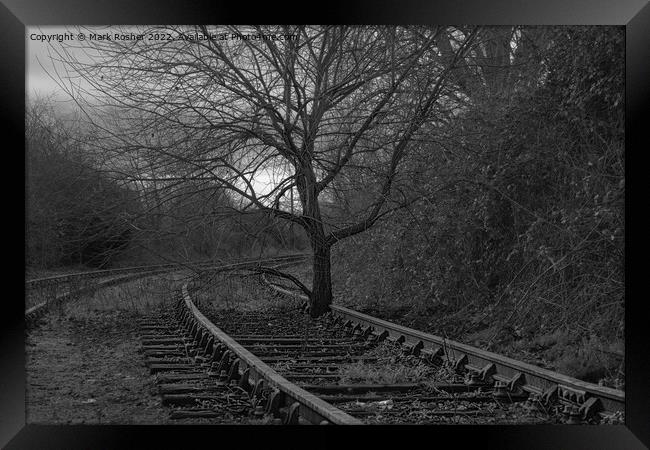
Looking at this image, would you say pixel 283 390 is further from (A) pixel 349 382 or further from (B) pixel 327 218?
(B) pixel 327 218

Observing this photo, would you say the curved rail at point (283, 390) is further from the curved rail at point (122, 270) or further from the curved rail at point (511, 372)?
the curved rail at point (511, 372)

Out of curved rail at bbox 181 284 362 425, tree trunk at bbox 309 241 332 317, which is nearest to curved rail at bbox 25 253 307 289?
tree trunk at bbox 309 241 332 317

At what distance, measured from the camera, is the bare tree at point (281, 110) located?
23.5ft

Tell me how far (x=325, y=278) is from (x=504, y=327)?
295cm

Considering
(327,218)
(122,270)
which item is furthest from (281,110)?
(122,270)

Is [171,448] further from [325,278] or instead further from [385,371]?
[325,278]

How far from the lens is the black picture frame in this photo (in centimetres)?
432

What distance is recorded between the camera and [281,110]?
25.5 ft

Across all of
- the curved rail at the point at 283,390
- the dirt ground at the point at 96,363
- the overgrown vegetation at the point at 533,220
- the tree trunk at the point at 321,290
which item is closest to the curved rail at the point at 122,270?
the dirt ground at the point at 96,363

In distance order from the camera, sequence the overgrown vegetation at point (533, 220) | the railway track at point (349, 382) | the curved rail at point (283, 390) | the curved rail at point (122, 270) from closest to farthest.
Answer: the curved rail at point (283, 390), the railway track at point (349, 382), the overgrown vegetation at point (533, 220), the curved rail at point (122, 270)

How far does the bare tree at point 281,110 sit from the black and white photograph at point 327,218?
0.03 m

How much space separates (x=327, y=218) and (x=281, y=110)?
1.59 meters

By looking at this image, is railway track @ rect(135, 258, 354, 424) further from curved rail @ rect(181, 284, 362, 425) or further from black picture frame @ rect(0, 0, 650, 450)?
black picture frame @ rect(0, 0, 650, 450)
